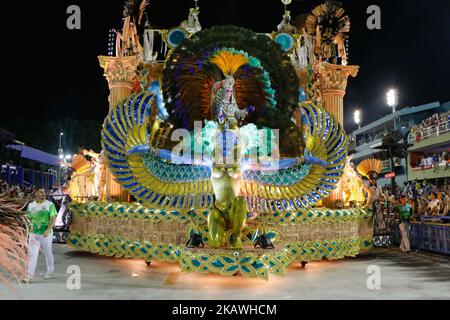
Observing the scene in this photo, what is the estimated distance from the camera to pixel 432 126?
2420 cm

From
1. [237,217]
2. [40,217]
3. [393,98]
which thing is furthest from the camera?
[393,98]

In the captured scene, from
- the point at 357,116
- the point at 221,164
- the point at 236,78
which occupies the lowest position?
the point at 221,164

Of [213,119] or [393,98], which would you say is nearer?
[213,119]

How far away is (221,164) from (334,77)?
188 inches

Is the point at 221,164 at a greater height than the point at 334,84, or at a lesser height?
lesser

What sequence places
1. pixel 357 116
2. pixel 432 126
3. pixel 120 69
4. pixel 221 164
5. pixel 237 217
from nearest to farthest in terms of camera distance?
pixel 237 217 → pixel 221 164 → pixel 120 69 → pixel 432 126 → pixel 357 116

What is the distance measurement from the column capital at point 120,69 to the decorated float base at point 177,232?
3.18m

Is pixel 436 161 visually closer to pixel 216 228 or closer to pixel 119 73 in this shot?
pixel 119 73

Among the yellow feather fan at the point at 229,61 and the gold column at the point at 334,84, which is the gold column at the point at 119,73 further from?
the gold column at the point at 334,84

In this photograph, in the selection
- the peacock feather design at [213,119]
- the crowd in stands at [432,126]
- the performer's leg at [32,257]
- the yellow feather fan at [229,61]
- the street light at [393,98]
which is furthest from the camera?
the street light at [393,98]

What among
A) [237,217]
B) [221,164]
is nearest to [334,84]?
[221,164]

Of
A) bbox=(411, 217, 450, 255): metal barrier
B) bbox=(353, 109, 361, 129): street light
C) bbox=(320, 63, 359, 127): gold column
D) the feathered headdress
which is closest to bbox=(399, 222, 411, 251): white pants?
bbox=(411, 217, 450, 255): metal barrier

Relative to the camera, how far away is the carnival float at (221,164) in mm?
6488

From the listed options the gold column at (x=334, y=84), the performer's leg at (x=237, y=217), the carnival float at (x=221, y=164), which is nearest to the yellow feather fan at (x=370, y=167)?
the carnival float at (x=221, y=164)
